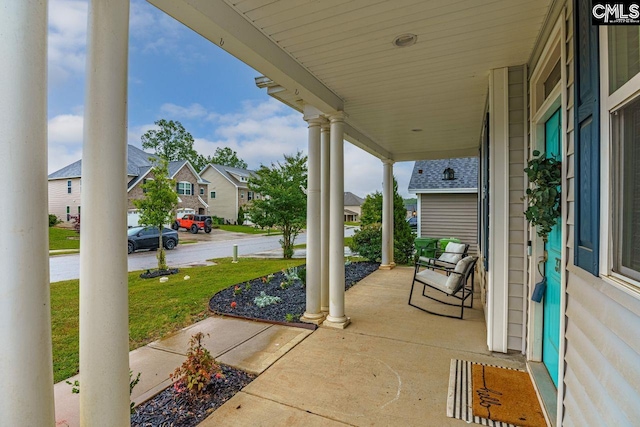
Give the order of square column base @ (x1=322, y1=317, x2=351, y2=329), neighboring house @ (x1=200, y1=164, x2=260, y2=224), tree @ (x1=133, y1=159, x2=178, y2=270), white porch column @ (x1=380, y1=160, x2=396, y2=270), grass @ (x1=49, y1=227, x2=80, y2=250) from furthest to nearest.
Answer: neighboring house @ (x1=200, y1=164, x2=260, y2=224) → grass @ (x1=49, y1=227, x2=80, y2=250) → tree @ (x1=133, y1=159, x2=178, y2=270) → white porch column @ (x1=380, y1=160, x2=396, y2=270) → square column base @ (x1=322, y1=317, x2=351, y2=329)

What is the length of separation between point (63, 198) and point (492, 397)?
2367 centimetres

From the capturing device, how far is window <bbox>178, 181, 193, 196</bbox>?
74.8 feet

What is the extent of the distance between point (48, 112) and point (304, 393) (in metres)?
2.25

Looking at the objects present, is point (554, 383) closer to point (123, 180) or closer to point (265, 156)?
point (123, 180)

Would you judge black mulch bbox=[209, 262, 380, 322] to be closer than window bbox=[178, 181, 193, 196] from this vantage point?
Yes

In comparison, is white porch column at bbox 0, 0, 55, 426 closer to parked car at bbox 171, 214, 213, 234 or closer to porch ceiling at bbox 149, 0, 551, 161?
porch ceiling at bbox 149, 0, 551, 161

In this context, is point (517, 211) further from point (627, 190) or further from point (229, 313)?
point (229, 313)

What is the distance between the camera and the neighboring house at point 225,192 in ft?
90.4

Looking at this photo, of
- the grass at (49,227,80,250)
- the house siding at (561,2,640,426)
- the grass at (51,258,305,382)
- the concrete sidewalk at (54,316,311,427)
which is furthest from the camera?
the grass at (49,227,80,250)

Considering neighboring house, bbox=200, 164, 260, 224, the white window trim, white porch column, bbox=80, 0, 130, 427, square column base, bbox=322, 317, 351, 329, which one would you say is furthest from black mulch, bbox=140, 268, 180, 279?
neighboring house, bbox=200, 164, 260, 224

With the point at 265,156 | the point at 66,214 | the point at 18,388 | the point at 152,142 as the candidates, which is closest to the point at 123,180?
the point at 18,388

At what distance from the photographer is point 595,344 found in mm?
1250

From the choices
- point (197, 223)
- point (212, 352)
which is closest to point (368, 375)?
point (212, 352)

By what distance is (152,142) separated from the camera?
2891cm
